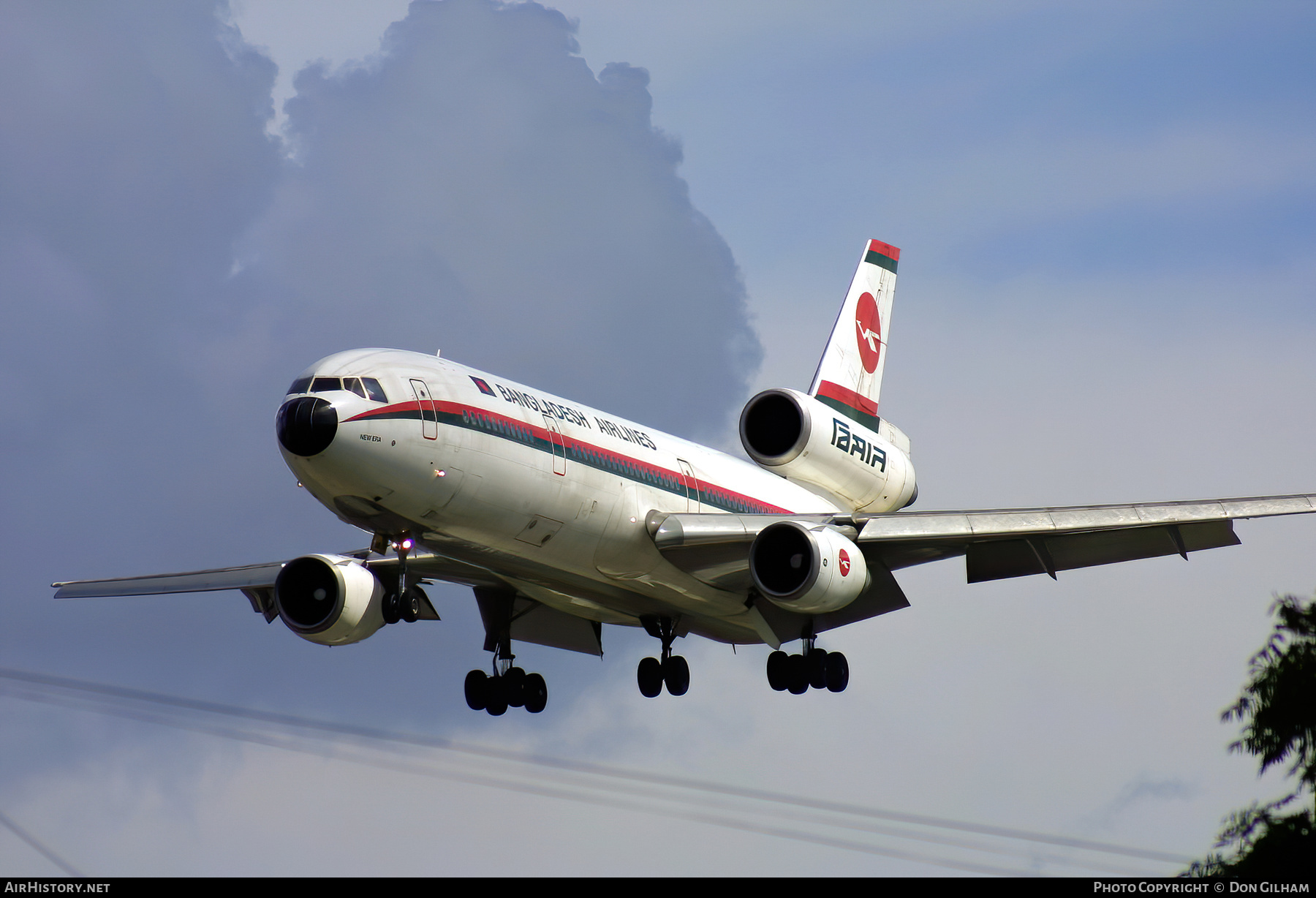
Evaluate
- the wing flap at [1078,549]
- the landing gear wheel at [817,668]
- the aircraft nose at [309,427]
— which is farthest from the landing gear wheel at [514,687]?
the aircraft nose at [309,427]

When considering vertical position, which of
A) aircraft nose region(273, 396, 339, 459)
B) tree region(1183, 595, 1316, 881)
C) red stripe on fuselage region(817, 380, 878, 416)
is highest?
red stripe on fuselage region(817, 380, 878, 416)

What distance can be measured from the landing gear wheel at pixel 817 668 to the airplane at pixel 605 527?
0.05 m

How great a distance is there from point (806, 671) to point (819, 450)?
6574 millimetres

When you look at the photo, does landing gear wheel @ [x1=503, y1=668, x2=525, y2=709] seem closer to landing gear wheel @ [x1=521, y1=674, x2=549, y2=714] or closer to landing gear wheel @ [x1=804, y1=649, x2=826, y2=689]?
landing gear wheel @ [x1=521, y1=674, x2=549, y2=714]

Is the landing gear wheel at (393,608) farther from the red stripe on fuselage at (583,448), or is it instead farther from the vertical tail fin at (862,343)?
the vertical tail fin at (862,343)

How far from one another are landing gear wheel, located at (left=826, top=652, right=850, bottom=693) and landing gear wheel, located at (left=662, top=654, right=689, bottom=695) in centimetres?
346

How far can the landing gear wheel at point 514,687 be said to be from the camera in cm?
3697

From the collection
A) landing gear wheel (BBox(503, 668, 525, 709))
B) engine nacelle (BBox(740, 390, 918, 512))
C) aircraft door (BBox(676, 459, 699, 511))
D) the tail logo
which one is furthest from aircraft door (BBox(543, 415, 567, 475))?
the tail logo

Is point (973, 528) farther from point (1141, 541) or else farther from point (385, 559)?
point (385, 559)

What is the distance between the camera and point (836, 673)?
3738cm

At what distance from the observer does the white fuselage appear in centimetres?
2745

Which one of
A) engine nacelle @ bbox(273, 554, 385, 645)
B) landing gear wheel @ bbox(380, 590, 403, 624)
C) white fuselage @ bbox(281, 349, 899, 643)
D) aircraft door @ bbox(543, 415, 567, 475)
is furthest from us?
engine nacelle @ bbox(273, 554, 385, 645)

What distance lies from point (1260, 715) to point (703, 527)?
1681 cm

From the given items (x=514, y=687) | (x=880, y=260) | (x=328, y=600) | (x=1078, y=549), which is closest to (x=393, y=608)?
(x=328, y=600)
